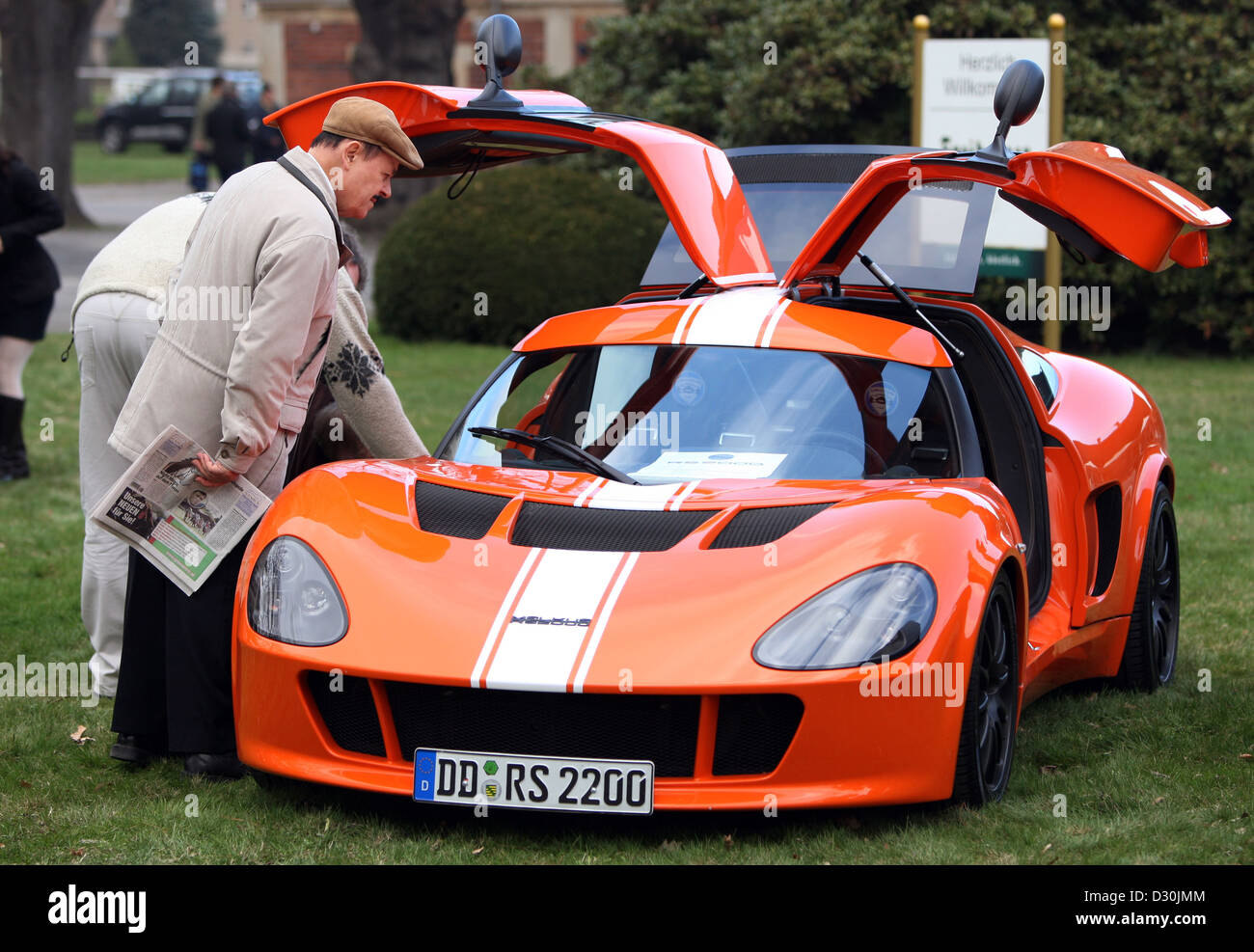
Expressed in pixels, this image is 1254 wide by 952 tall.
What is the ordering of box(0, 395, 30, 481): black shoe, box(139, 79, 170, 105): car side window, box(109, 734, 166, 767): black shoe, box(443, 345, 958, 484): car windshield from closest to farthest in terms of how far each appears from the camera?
box(443, 345, 958, 484): car windshield < box(109, 734, 166, 767): black shoe < box(0, 395, 30, 481): black shoe < box(139, 79, 170, 105): car side window

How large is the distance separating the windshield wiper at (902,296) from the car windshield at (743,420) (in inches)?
9.8

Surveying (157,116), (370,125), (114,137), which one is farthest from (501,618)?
(114,137)

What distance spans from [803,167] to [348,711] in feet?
11.1

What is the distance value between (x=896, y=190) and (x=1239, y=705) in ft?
7.18

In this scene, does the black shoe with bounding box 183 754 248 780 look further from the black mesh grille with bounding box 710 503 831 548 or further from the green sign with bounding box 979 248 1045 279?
the green sign with bounding box 979 248 1045 279

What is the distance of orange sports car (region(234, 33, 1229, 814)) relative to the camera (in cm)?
425

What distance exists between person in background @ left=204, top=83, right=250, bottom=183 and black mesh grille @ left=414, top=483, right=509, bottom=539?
1967 cm

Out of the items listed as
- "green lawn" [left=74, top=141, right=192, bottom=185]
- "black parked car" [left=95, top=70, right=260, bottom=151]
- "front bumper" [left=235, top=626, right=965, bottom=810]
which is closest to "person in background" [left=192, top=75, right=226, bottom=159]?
"green lawn" [left=74, top=141, right=192, bottom=185]

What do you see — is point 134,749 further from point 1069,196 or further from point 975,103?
point 975,103

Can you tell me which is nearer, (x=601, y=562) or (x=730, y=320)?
(x=601, y=562)

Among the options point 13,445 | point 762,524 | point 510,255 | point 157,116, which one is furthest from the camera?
point 157,116

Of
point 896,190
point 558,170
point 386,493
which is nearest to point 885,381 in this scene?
point 896,190

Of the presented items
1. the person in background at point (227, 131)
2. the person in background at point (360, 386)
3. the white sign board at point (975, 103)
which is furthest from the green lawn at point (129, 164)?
the person in background at point (360, 386)

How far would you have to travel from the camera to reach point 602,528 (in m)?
4.64
